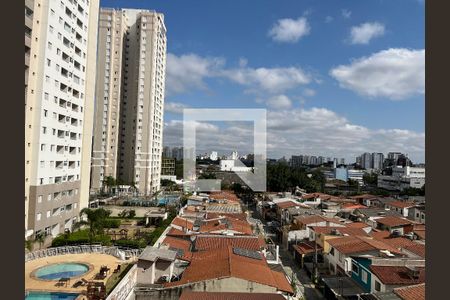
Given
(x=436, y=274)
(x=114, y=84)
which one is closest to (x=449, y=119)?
(x=436, y=274)

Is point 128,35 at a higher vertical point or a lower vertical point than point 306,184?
higher

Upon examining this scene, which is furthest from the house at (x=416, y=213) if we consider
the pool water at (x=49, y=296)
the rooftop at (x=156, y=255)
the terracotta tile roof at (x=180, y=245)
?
the pool water at (x=49, y=296)

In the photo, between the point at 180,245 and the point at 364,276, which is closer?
the point at 364,276

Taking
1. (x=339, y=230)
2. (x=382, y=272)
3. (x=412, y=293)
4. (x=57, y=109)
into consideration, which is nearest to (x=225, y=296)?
(x=412, y=293)

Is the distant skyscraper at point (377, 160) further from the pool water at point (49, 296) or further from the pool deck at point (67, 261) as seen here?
the pool water at point (49, 296)

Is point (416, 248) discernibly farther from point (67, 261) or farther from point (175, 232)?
point (67, 261)

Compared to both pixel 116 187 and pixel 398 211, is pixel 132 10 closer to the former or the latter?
pixel 116 187
